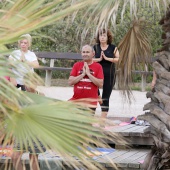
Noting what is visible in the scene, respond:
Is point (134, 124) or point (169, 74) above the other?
point (169, 74)

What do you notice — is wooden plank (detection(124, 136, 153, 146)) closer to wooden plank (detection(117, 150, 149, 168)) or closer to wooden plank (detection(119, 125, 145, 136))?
wooden plank (detection(119, 125, 145, 136))

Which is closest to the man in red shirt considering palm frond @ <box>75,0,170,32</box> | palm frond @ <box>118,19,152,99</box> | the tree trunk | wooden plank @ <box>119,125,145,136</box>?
palm frond @ <box>118,19,152,99</box>

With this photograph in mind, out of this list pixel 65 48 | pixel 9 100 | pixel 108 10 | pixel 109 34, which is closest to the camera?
pixel 9 100

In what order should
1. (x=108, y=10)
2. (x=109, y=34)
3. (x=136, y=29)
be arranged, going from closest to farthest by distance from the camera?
(x=108, y=10) → (x=136, y=29) → (x=109, y=34)

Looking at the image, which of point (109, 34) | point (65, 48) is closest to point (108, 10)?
point (109, 34)

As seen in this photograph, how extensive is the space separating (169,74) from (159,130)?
1.93 feet

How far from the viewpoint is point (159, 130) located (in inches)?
290

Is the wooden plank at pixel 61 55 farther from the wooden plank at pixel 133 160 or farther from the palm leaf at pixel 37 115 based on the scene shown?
the palm leaf at pixel 37 115

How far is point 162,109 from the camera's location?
7.43m

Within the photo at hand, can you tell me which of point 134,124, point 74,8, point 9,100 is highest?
point 74,8

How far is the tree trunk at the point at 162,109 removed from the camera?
7336mm

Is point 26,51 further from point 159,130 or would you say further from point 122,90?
point 159,130

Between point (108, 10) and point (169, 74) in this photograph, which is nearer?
point (108, 10)

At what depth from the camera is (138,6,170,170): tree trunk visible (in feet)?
24.1
